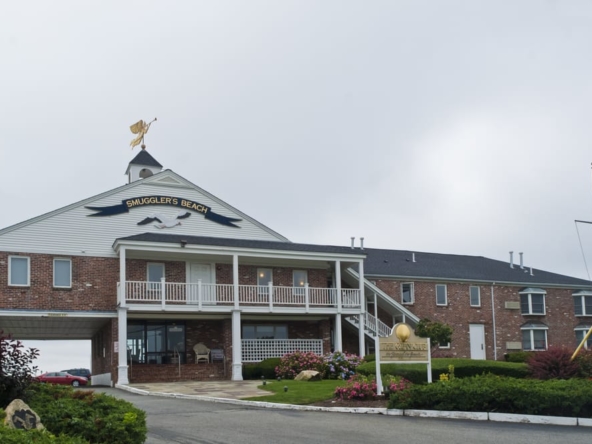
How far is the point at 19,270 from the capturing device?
29.9 m

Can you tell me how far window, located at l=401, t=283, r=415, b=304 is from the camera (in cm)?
3978

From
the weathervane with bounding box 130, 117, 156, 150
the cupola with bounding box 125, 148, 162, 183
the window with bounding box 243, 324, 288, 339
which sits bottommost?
the window with bounding box 243, 324, 288, 339

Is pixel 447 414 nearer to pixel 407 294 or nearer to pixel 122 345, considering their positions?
pixel 122 345

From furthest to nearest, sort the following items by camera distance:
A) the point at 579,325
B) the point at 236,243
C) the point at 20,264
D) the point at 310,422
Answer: the point at 579,325 < the point at 236,243 < the point at 20,264 < the point at 310,422

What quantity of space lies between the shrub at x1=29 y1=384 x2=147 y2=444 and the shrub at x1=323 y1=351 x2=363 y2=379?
14.9m

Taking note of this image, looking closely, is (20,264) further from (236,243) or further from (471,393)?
(471,393)

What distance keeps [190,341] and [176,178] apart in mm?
7144

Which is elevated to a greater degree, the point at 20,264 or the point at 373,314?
the point at 20,264

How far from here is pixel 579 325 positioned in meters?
43.8

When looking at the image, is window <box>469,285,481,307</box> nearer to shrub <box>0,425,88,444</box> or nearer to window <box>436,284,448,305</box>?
window <box>436,284,448,305</box>

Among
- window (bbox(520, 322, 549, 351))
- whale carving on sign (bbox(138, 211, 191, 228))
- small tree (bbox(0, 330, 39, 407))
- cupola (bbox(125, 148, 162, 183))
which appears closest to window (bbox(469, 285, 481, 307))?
window (bbox(520, 322, 549, 351))

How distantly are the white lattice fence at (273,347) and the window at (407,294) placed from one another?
266 inches

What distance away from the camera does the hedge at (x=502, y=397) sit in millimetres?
15336

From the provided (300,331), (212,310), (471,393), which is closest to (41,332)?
(212,310)
